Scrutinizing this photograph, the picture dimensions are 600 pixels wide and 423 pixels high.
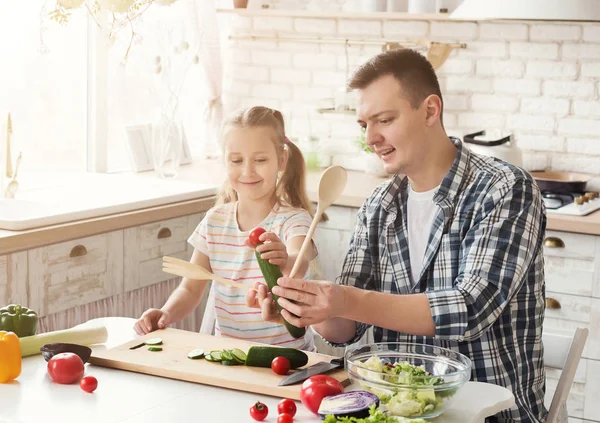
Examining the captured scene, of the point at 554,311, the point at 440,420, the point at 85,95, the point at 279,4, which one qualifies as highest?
the point at 279,4

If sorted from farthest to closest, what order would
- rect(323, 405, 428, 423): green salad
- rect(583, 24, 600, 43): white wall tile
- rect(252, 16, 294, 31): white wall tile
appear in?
rect(252, 16, 294, 31): white wall tile
rect(583, 24, 600, 43): white wall tile
rect(323, 405, 428, 423): green salad

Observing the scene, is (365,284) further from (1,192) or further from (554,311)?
(1,192)

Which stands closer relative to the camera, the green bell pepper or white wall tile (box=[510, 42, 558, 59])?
the green bell pepper

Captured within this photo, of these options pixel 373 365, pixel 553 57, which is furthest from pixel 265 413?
pixel 553 57

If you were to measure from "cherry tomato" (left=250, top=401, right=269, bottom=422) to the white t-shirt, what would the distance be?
0.70 m

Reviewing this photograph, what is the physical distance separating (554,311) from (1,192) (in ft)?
6.75

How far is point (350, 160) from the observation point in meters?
4.24

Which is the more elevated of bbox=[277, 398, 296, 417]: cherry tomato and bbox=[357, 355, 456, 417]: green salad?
bbox=[357, 355, 456, 417]: green salad

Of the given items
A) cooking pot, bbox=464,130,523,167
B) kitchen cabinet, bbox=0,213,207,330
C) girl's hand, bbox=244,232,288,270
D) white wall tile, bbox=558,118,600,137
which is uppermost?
white wall tile, bbox=558,118,600,137

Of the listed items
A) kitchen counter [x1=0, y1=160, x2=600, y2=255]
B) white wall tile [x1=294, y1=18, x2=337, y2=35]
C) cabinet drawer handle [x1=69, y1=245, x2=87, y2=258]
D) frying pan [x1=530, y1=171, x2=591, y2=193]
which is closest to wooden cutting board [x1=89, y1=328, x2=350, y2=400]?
kitchen counter [x1=0, y1=160, x2=600, y2=255]

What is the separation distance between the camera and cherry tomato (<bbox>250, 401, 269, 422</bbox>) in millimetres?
1497

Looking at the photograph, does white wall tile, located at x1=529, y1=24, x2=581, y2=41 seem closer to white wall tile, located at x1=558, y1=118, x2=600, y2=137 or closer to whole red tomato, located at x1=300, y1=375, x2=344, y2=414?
white wall tile, located at x1=558, y1=118, x2=600, y2=137

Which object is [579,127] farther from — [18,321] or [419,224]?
[18,321]

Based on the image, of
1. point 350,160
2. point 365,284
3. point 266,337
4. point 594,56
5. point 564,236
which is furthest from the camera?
point 350,160
